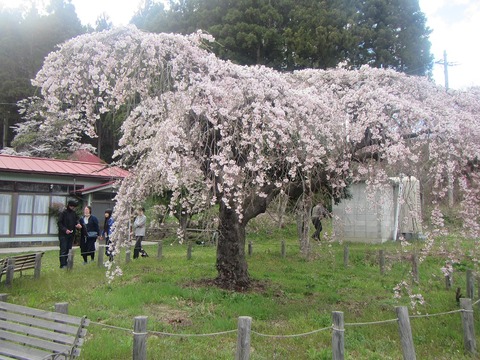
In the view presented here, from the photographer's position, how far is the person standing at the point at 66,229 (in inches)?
378

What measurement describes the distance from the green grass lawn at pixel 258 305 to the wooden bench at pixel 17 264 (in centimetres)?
26

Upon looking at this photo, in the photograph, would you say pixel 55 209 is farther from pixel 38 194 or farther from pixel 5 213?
pixel 5 213

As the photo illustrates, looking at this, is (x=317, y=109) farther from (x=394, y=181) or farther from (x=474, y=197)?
(x=474, y=197)

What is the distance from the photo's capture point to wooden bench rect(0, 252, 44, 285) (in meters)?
7.92

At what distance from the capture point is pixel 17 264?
8.26m

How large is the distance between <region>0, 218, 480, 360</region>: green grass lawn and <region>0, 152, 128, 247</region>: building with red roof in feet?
22.1

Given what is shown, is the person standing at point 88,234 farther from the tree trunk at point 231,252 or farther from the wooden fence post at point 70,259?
the tree trunk at point 231,252

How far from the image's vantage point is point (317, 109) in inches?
267

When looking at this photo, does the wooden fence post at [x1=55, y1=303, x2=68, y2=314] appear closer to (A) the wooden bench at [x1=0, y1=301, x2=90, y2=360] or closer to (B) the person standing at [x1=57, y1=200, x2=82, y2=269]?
(A) the wooden bench at [x1=0, y1=301, x2=90, y2=360]

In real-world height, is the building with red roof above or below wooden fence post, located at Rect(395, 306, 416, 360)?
above

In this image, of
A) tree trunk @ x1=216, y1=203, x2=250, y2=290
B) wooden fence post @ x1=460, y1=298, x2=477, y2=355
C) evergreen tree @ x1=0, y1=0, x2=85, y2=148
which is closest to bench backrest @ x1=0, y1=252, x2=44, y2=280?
tree trunk @ x1=216, y1=203, x2=250, y2=290

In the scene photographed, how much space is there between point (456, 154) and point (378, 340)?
3069 mm

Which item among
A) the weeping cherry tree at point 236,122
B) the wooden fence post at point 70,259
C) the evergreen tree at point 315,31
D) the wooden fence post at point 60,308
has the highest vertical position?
the evergreen tree at point 315,31

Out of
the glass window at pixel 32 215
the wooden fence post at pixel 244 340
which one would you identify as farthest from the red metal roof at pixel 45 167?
the wooden fence post at pixel 244 340
